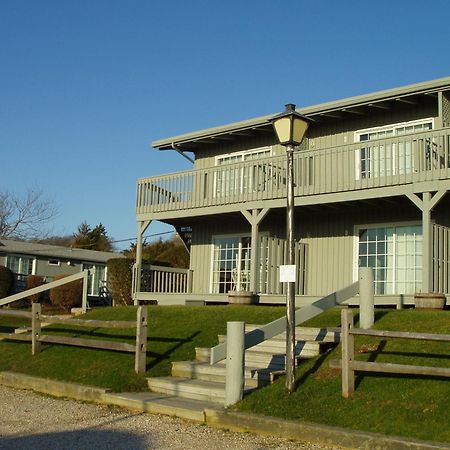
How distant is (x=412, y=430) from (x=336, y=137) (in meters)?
13.5

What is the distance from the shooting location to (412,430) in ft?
24.0

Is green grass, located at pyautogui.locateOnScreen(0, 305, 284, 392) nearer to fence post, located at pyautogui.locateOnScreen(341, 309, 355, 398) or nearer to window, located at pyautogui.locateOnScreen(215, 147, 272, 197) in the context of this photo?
fence post, located at pyautogui.locateOnScreen(341, 309, 355, 398)

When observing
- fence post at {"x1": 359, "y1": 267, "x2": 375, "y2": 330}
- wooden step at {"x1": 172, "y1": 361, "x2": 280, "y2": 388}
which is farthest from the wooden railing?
fence post at {"x1": 359, "y1": 267, "x2": 375, "y2": 330}

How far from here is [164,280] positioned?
22.8m

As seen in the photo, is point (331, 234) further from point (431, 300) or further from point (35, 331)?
point (35, 331)

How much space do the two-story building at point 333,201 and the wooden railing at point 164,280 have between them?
109mm

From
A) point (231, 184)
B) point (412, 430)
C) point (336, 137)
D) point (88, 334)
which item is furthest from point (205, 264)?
point (412, 430)

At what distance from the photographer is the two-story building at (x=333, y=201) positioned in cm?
1611

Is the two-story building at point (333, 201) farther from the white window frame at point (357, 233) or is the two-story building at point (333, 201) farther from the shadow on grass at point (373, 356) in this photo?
the shadow on grass at point (373, 356)

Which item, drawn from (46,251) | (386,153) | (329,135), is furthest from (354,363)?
(46,251)


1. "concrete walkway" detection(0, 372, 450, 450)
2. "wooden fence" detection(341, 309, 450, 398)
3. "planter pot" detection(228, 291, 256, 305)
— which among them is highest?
"planter pot" detection(228, 291, 256, 305)

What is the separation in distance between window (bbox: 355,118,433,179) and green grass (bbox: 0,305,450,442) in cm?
475

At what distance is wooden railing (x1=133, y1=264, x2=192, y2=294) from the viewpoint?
2203 cm

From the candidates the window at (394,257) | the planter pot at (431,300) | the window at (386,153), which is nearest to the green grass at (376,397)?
the planter pot at (431,300)
